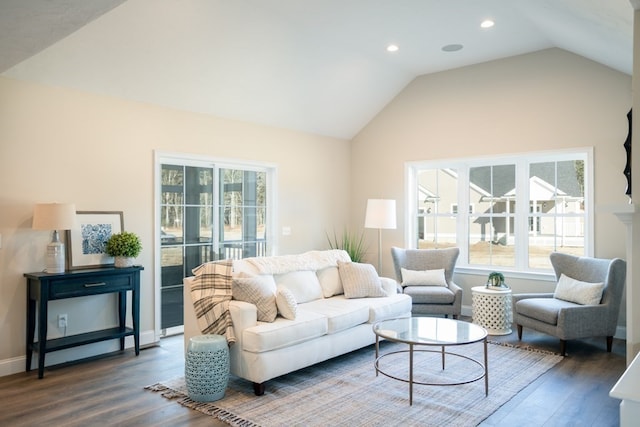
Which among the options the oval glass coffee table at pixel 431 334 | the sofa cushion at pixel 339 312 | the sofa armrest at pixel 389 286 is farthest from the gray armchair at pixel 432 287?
the oval glass coffee table at pixel 431 334

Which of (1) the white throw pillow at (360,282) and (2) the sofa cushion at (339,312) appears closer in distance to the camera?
(2) the sofa cushion at (339,312)

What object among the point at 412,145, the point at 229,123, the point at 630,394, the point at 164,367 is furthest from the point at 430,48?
the point at 630,394

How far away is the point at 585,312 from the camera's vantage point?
14.6ft

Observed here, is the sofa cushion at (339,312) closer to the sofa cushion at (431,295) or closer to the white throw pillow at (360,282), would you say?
the white throw pillow at (360,282)

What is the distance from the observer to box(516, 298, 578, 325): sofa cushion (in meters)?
4.52

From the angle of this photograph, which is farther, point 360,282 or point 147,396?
point 360,282

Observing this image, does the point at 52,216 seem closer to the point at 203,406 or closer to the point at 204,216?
the point at 204,216

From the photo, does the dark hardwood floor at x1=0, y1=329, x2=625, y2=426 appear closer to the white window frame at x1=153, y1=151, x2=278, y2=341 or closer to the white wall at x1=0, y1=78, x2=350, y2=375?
the white wall at x1=0, y1=78, x2=350, y2=375

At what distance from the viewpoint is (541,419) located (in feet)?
10.1

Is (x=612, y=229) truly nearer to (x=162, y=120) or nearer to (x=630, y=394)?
(x=630, y=394)

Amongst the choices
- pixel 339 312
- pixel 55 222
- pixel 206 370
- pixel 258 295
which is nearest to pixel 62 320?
pixel 55 222

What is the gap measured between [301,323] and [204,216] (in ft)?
7.48

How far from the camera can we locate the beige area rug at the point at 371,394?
3.08 meters

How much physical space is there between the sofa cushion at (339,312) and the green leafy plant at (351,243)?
7.97 ft
